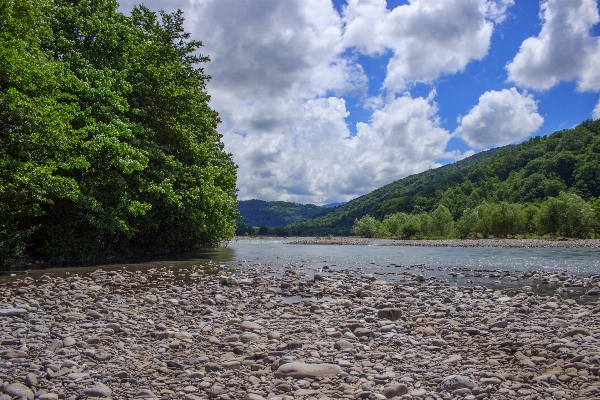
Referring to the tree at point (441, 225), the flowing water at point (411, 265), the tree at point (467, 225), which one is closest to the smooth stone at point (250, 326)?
the flowing water at point (411, 265)

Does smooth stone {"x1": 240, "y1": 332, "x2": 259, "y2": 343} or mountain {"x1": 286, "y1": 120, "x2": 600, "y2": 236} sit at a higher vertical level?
mountain {"x1": 286, "y1": 120, "x2": 600, "y2": 236}

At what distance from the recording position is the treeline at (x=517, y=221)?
90125mm

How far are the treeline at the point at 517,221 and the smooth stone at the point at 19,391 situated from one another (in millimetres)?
108549

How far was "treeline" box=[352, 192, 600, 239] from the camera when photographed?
90125mm

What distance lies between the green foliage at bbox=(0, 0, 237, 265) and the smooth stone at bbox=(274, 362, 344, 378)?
14.4m

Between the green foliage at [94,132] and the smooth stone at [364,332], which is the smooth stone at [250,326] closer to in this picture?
the smooth stone at [364,332]

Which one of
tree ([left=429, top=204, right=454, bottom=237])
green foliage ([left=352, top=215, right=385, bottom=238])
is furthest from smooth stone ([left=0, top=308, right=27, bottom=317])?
green foliage ([left=352, top=215, right=385, bottom=238])

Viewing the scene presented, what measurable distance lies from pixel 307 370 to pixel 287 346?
4.21ft

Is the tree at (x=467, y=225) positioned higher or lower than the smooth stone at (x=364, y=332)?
higher

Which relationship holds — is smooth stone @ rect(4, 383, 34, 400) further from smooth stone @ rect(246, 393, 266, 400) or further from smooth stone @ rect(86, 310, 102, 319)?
smooth stone @ rect(86, 310, 102, 319)

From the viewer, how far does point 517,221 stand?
102625 millimetres

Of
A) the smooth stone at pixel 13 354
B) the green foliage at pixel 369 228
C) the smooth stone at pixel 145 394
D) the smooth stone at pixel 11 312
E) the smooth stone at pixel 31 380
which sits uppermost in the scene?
the green foliage at pixel 369 228

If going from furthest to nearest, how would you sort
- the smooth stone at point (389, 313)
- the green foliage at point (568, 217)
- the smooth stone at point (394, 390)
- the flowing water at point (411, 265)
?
1. the green foliage at point (568, 217)
2. the flowing water at point (411, 265)
3. the smooth stone at point (389, 313)
4. the smooth stone at point (394, 390)

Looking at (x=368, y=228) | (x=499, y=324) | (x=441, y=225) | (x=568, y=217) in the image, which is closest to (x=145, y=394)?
(x=499, y=324)
